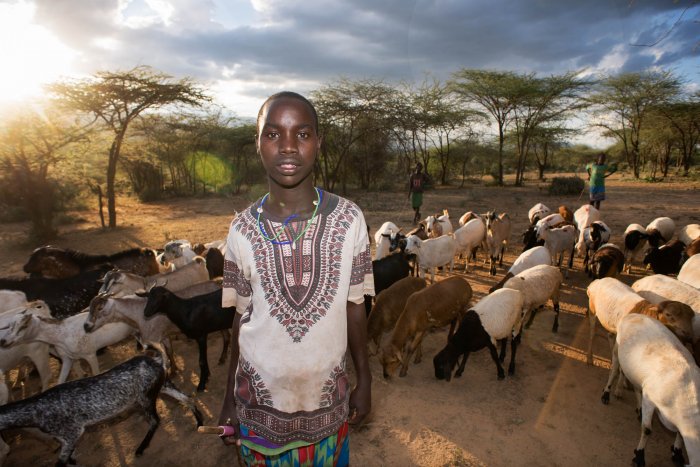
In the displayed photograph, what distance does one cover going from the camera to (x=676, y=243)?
815cm

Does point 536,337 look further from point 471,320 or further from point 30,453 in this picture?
point 30,453

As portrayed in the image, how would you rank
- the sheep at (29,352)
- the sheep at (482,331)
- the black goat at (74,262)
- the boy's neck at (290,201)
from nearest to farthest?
1. the boy's neck at (290,201)
2. the sheep at (29,352)
3. the sheep at (482,331)
4. the black goat at (74,262)

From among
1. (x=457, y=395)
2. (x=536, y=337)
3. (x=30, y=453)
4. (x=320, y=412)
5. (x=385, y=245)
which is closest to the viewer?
(x=320, y=412)

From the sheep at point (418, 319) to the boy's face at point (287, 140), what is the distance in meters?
4.15

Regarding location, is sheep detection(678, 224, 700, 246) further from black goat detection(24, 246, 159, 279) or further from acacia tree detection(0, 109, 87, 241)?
acacia tree detection(0, 109, 87, 241)

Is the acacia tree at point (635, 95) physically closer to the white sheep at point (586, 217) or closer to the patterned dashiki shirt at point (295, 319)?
the white sheep at point (586, 217)

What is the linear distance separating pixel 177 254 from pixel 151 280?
1295 millimetres

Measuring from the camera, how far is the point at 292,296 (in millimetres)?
1709

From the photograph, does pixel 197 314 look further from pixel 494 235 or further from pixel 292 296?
pixel 494 235

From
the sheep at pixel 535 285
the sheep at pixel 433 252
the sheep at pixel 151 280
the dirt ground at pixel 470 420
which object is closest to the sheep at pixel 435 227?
the sheep at pixel 433 252

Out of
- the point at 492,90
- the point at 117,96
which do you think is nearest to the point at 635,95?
the point at 492,90

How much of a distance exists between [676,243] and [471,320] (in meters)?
6.44

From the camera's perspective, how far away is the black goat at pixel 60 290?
6.00 meters

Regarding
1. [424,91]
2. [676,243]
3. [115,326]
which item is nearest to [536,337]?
[676,243]
